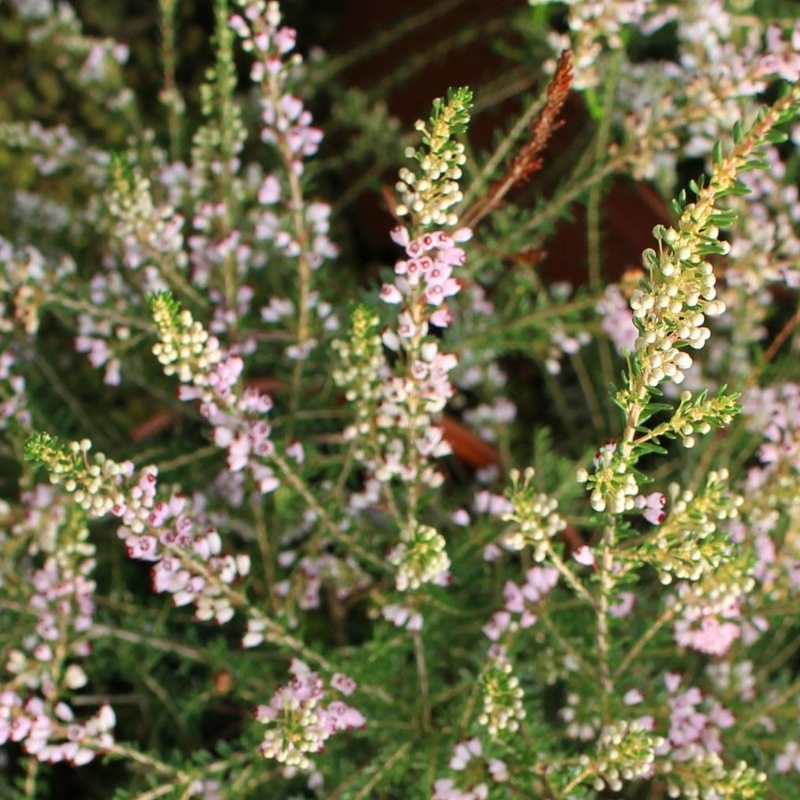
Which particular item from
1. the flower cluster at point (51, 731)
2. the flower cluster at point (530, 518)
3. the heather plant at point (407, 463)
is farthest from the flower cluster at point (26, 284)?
the flower cluster at point (530, 518)

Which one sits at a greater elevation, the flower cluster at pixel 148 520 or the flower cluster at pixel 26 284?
the flower cluster at pixel 26 284

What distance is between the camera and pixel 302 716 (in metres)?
1.01

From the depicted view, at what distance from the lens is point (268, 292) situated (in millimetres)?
1754

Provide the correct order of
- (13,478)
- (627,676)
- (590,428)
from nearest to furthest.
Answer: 1. (627,676)
2. (13,478)
3. (590,428)

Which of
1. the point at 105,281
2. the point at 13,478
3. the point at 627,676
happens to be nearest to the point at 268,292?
the point at 105,281

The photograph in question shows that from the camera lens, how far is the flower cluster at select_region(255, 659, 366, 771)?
0.98m

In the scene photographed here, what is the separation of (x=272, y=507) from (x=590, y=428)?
2.12ft

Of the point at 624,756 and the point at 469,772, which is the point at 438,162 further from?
the point at 469,772

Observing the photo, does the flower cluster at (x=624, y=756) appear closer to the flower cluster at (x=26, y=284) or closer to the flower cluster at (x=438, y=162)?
the flower cluster at (x=438, y=162)

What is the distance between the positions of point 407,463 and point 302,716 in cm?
31

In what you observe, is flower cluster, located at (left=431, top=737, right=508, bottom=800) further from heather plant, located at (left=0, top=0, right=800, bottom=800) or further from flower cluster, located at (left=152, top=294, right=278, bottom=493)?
flower cluster, located at (left=152, top=294, right=278, bottom=493)

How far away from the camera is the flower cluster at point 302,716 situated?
3.23 feet

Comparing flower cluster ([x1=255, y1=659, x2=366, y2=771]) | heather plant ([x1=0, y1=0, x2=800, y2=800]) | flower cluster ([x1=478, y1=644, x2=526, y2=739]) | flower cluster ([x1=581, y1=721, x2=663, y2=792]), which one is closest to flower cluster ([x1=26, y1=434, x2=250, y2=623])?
heather plant ([x1=0, y1=0, x2=800, y2=800])

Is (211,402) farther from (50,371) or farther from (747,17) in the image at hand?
(747,17)
